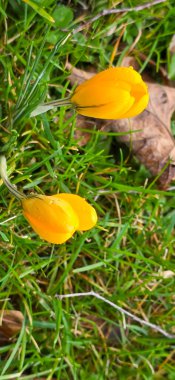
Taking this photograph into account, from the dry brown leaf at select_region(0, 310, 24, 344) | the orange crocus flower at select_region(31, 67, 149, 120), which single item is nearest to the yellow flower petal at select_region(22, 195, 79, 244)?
the orange crocus flower at select_region(31, 67, 149, 120)

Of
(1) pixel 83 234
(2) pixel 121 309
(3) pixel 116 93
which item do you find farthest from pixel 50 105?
(2) pixel 121 309

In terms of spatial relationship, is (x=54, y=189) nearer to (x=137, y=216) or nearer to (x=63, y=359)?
(x=137, y=216)

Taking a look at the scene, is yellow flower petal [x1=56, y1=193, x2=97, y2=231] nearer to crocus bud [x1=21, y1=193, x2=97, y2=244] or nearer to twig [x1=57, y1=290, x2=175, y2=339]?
crocus bud [x1=21, y1=193, x2=97, y2=244]

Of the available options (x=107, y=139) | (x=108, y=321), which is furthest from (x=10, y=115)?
(x=108, y=321)

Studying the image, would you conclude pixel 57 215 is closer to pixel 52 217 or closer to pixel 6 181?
pixel 52 217

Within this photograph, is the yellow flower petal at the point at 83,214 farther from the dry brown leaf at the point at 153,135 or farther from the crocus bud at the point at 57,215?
the dry brown leaf at the point at 153,135
